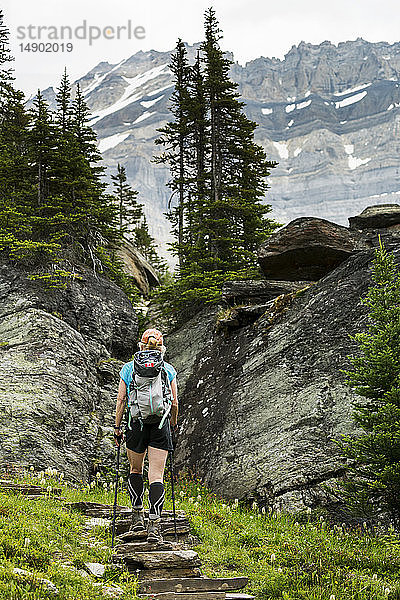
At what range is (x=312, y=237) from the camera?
17.2 m

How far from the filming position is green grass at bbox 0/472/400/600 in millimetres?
5223

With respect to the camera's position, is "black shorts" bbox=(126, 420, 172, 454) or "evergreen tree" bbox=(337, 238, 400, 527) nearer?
"black shorts" bbox=(126, 420, 172, 454)

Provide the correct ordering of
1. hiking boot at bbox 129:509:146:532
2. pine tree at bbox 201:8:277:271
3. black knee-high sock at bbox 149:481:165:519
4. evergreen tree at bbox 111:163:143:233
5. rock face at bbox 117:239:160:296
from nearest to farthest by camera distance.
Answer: black knee-high sock at bbox 149:481:165:519
hiking boot at bbox 129:509:146:532
pine tree at bbox 201:8:277:271
rock face at bbox 117:239:160:296
evergreen tree at bbox 111:163:143:233

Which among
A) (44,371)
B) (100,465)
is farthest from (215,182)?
(100,465)

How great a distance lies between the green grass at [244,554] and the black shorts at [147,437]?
1.39 meters

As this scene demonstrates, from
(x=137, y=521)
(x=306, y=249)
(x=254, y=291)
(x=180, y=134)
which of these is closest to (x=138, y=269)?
(x=180, y=134)

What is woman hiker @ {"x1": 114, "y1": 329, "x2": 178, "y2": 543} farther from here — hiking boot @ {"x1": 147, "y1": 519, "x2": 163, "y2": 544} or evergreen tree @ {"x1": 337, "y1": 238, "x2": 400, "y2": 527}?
evergreen tree @ {"x1": 337, "y1": 238, "x2": 400, "y2": 527}

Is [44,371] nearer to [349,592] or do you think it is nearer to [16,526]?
[16,526]

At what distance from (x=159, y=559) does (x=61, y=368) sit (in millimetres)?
10496

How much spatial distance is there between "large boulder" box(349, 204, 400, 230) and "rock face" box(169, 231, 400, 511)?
5.81 ft

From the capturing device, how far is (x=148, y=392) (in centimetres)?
714

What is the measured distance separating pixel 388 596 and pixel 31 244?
51.2ft

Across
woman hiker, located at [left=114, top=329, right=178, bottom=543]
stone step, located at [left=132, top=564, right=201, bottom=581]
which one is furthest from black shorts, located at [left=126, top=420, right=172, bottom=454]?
stone step, located at [left=132, top=564, right=201, bottom=581]

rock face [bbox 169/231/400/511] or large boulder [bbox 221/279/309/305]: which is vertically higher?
large boulder [bbox 221/279/309/305]
